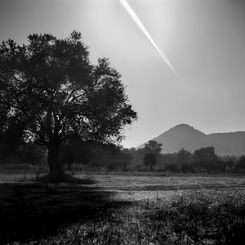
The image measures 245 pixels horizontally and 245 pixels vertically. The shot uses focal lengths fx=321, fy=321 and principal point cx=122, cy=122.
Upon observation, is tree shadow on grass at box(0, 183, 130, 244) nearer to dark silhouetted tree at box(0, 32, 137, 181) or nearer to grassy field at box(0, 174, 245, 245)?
grassy field at box(0, 174, 245, 245)

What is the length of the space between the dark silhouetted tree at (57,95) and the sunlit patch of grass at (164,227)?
26.2 metres

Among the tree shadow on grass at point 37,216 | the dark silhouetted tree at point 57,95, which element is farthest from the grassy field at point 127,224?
the dark silhouetted tree at point 57,95

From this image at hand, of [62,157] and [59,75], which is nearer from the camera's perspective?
[59,75]

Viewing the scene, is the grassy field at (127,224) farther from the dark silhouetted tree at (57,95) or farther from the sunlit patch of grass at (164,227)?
the dark silhouetted tree at (57,95)

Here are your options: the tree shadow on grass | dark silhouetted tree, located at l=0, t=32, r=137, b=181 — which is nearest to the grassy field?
the tree shadow on grass

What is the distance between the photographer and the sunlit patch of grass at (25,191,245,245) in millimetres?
7684

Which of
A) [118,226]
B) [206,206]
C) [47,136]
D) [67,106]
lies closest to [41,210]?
[118,226]

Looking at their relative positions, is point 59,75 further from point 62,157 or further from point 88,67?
point 62,157

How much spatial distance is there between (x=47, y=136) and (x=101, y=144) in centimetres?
713

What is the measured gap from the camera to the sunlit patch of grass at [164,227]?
7.68m

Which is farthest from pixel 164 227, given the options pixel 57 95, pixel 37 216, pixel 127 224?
pixel 57 95

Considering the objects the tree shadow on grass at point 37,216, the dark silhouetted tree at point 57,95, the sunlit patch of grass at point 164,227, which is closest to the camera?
the sunlit patch of grass at point 164,227

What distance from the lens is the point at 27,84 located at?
37.1 meters

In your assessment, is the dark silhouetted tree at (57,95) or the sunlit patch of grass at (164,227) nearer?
the sunlit patch of grass at (164,227)
